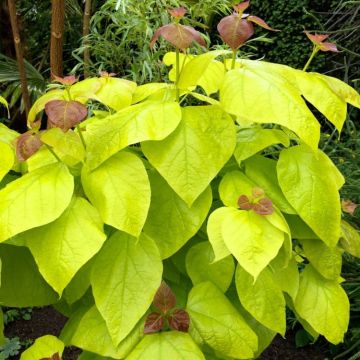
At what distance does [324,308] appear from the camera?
2.48 feet

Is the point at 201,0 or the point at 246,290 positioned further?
the point at 201,0

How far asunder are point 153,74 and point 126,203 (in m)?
2.20

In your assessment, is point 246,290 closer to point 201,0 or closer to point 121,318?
point 121,318

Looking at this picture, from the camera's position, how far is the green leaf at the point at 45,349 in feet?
2.58

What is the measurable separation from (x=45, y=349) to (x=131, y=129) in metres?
0.39

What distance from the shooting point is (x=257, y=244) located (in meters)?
0.62

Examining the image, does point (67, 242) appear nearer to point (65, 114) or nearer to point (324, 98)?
point (65, 114)

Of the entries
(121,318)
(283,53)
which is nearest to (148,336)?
(121,318)

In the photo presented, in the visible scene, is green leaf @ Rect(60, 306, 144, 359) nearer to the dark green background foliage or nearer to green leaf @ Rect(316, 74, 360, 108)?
green leaf @ Rect(316, 74, 360, 108)

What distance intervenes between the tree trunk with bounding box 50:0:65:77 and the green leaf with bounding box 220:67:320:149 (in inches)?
26.7

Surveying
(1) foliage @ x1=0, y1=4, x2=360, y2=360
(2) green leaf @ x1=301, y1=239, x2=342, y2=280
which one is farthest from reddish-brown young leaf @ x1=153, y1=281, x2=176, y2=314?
(2) green leaf @ x1=301, y1=239, x2=342, y2=280

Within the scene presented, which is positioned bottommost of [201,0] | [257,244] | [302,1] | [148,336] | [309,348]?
[309,348]

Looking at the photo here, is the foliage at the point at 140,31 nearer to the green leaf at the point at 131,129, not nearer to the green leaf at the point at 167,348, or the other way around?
the green leaf at the point at 131,129

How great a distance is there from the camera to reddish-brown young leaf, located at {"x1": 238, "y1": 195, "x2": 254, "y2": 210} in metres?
0.66
